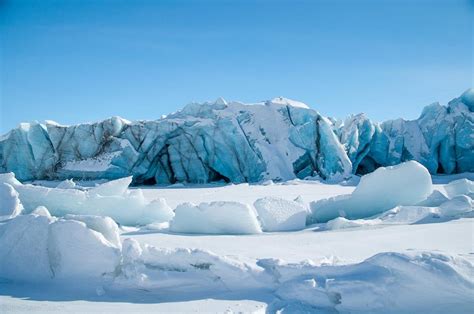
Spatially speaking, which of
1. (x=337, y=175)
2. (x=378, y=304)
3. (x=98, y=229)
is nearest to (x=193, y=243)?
(x=98, y=229)

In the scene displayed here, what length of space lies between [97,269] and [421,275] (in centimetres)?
186

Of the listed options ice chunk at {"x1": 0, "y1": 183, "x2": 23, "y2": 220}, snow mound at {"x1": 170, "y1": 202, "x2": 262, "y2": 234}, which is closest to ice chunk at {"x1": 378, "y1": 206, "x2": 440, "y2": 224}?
snow mound at {"x1": 170, "y1": 202, "x2": 262, "y2": 234}

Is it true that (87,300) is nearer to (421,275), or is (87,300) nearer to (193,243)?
(193,243)

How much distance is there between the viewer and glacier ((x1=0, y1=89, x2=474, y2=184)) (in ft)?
46.5

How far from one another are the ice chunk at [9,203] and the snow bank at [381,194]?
145 inches

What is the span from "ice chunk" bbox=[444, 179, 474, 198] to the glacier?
24.7 ft

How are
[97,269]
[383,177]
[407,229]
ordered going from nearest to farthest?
[97,269] → [407,229] → [383,177]

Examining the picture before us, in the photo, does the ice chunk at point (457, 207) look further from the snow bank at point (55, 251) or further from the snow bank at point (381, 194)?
the snow bank at point (55, 251)

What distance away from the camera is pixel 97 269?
239cm

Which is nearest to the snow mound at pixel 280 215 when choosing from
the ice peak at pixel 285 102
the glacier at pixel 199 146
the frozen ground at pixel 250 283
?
the frozen ground at pixel 250 283

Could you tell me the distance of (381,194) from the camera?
201 inches

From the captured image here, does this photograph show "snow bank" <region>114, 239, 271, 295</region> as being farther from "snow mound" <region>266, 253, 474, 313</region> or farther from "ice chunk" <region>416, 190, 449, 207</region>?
"ice chunk" <region>416, 190, 449, 207</region>

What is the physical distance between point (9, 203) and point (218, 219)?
8.95 feet

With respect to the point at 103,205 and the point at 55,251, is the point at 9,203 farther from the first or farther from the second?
the point at 55,251
